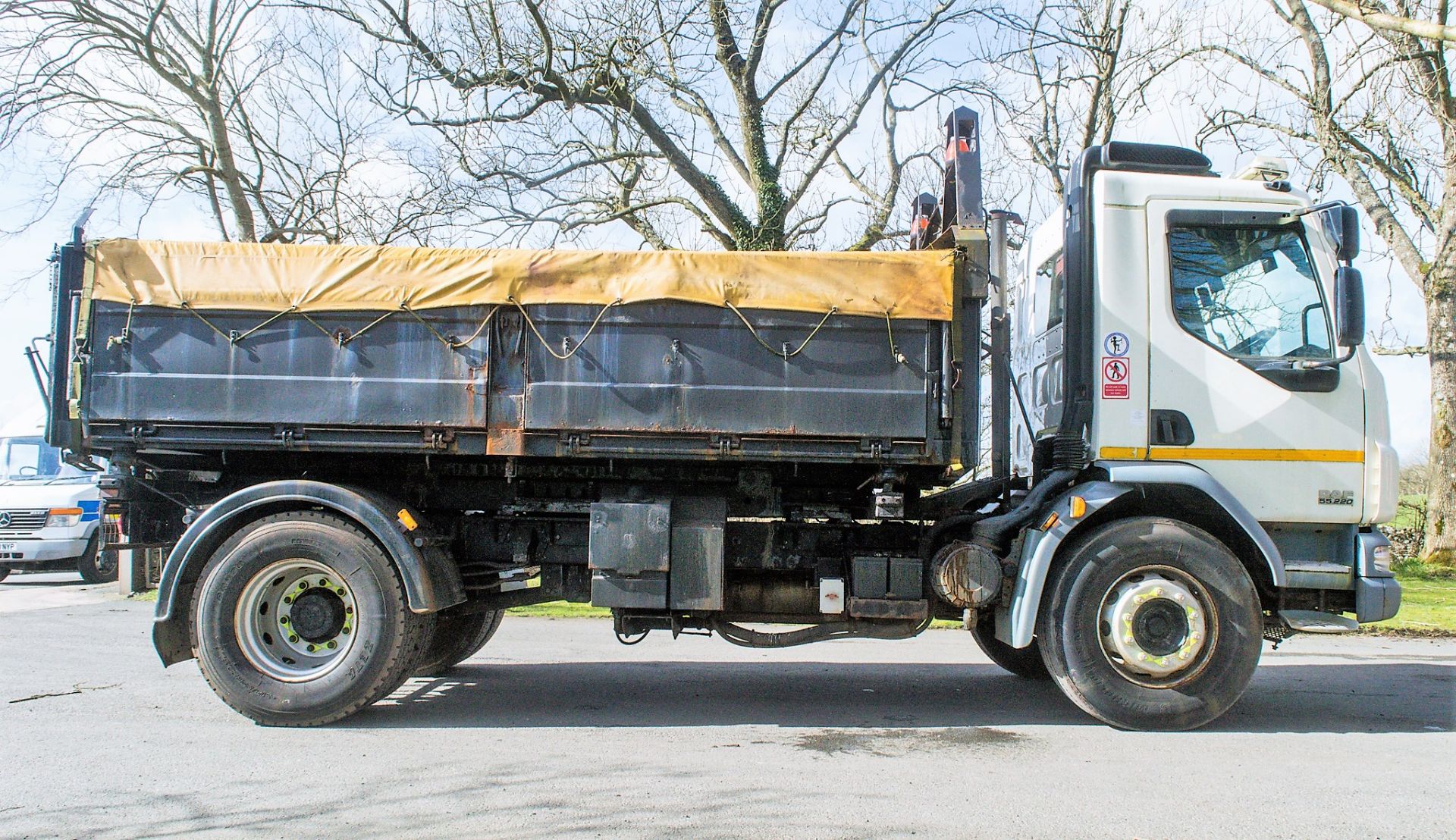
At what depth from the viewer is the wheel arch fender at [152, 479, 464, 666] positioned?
5520 millimetres

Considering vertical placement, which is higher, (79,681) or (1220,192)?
(1220,192)

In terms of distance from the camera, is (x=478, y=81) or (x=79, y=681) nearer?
(x=79, y=681)

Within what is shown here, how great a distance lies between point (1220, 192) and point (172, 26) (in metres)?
16.1

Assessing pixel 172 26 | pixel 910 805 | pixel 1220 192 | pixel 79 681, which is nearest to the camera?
pixel 910 805

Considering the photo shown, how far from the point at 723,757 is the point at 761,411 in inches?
71.1

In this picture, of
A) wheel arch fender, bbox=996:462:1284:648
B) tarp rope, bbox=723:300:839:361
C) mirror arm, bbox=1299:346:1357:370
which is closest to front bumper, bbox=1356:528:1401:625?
wheel arch fender, bbox=996:462:1284:648

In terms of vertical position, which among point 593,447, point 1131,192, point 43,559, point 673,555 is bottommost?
point 43,559

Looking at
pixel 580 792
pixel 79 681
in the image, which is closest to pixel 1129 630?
pixel 580 792

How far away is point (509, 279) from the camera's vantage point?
5.60m

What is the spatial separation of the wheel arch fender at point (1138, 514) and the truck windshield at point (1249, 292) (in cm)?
82

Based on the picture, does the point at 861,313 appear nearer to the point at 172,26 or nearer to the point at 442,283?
the point at 442,283

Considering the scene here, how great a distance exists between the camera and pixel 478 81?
14.5 meters

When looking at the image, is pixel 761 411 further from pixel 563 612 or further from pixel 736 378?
pixel 563 612

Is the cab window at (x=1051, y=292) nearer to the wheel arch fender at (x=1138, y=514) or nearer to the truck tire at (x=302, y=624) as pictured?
the wheel arch fender at (x=1138, y=514)
